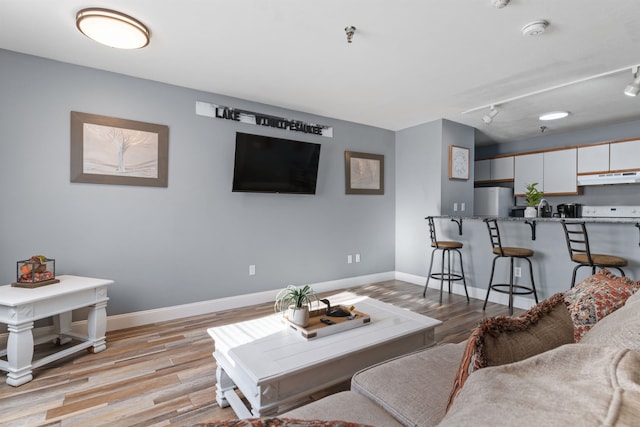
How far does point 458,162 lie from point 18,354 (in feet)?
16.9

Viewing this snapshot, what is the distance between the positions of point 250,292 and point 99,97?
2561 mm

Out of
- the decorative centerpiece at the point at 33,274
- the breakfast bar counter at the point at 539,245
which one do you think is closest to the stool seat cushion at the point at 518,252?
the breakfast bar counter at the point at 539,245

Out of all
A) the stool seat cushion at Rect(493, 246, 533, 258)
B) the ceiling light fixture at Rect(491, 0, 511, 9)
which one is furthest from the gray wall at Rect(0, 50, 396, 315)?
the ceiling light fixture at Rect(491, 0, 511, 9)

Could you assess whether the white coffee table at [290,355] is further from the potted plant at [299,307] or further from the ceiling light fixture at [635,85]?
the ceiling light fixture at [635,85]

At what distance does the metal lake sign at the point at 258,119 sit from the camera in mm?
3572

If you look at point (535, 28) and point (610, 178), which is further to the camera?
point (610, 178)

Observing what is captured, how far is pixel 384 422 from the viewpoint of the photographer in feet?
3.48

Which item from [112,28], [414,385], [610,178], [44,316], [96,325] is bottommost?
[96,325]

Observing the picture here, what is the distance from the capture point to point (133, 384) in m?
2.14

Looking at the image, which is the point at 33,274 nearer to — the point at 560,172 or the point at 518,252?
the point at 518,252

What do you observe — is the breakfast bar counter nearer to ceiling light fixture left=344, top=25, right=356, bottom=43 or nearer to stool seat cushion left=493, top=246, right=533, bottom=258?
stool seat cushion left=493, top=246, right=533, bottom=258

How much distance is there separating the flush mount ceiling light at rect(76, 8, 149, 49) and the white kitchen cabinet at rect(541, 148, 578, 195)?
587 centimetres

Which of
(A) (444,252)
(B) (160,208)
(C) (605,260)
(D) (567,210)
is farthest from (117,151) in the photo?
(D) (567,210)

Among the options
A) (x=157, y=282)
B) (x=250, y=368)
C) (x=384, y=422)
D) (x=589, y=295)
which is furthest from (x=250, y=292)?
(x=589, y=295)
